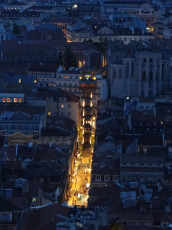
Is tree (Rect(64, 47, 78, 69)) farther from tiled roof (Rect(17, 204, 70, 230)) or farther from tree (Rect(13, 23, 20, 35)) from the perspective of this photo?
tiled roof (Rect(17, 204, 70, 230))

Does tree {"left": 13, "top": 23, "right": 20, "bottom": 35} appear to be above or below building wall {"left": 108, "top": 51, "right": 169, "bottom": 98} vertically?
below

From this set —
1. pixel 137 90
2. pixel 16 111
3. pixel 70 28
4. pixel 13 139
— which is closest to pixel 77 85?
pixel 137 90

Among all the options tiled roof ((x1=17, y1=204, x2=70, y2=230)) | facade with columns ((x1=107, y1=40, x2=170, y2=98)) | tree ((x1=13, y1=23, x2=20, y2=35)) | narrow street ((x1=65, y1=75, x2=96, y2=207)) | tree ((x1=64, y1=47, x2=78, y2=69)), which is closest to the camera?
tiled roof ((x1=17, y1=204, x2=70, y2=230))

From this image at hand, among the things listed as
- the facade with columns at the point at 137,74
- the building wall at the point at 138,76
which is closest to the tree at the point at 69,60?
the facade with columns at the point at 137,74

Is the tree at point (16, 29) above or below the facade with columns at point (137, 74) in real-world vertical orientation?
below

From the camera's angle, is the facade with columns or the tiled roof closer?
the tiled roof

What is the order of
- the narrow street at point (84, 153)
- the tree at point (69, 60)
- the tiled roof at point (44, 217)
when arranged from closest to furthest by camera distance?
the tiled roof at point (44, 217) → the narrow street at point (84, 153) → the tree at point (69, 60)

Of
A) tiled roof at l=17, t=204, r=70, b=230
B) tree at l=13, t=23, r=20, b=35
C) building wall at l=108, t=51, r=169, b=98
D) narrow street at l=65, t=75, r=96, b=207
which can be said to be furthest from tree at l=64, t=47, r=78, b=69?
tiled roof at l=17, t=204, r=70, b=230

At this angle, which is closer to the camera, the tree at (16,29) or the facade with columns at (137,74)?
the facade with columns at (137,74)

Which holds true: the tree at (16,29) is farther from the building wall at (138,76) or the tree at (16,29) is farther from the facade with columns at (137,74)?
the building wall at (138,76)
